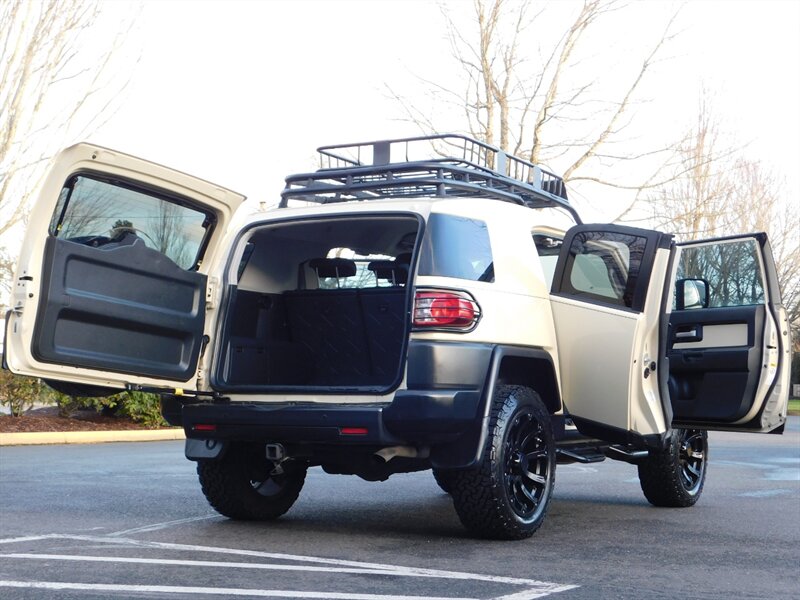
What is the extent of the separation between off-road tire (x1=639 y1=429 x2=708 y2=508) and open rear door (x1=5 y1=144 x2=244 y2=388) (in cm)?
381

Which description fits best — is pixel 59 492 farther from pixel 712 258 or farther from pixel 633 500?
pixel 712 258

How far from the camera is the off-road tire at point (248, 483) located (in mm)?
7281

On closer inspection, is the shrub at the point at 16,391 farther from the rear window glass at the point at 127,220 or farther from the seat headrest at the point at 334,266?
the rear window glass at the point at 127,220

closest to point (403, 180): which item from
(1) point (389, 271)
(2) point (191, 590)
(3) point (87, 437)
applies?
(1) point (389, 271)

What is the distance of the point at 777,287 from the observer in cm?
827

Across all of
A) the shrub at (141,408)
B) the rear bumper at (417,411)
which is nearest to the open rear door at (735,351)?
the rear bumper at (417,411)

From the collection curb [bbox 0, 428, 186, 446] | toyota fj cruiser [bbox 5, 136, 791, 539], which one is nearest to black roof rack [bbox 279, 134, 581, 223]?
toyota fj cruiser [bbox 5, 136, 791, 539]

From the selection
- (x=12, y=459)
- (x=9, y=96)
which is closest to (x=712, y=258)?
(x=12, y=459)

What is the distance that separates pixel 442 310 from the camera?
6254mm

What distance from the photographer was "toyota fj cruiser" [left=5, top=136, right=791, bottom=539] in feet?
20.2

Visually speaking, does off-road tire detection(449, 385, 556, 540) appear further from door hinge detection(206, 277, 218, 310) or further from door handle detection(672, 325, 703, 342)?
door handle detection(672, 325, 703, 342)

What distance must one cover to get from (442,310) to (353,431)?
84cm

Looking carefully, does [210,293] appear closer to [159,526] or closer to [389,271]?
[389,271]

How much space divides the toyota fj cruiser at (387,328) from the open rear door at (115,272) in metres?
0.01
